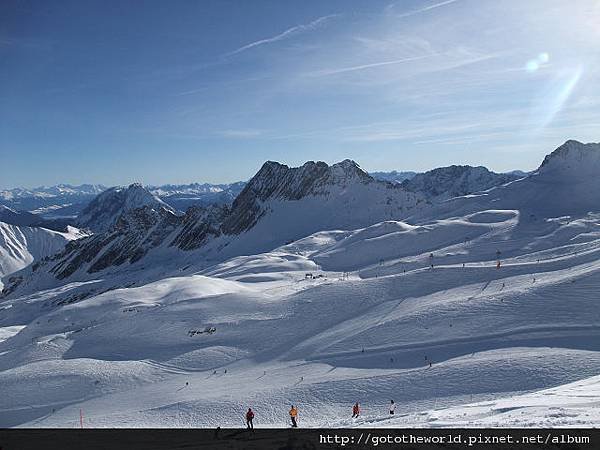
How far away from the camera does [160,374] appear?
34.7 metres

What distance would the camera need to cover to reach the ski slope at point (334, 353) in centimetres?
2347

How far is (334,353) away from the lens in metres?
32.7

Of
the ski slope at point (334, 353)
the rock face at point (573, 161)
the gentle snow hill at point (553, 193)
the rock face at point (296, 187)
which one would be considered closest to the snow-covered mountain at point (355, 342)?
the ski slope at point (334, 353)

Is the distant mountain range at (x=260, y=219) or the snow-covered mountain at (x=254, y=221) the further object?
the snow-covered mountain at (x=254, y=221)

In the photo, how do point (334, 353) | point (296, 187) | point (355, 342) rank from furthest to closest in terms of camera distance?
point (296, 187)
point (355, 342)
point (334, 353)

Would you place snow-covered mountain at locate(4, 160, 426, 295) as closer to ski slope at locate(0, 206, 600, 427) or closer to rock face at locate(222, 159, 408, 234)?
rock face at locate(222, 159, 408, 234)

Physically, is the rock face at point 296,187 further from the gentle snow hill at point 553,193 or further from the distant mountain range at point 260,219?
the gentle snow hill at point 553,193

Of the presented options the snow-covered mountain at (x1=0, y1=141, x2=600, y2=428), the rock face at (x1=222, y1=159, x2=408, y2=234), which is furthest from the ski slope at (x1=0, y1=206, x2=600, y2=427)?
the rock face at (x1=222, y1=159, x2=408, y2=234)

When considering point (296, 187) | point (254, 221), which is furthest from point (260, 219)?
point (296, 187)

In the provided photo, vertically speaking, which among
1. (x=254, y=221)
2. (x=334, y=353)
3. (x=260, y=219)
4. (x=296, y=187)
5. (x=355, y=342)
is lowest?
(x=334, y=353)

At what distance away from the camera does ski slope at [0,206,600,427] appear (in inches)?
924

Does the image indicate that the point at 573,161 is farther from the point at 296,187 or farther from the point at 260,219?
the point at 260,219

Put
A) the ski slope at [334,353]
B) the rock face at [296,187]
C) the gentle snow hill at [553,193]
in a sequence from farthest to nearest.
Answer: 1. the rock face at [296,187]
2. the gentle snow hill at [553,193]
3. the ski slope at [334,353]

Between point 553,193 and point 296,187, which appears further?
point 296,187
